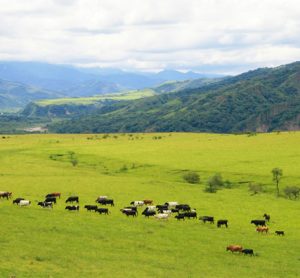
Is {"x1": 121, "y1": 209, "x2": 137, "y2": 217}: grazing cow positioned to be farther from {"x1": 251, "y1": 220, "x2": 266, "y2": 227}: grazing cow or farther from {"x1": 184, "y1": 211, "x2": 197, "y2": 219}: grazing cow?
{"x1": 251, "y1": 220, "x2": 266, "y2": 227}: grazing cow

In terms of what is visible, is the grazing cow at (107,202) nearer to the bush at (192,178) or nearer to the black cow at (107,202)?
the black cow at (107,202)

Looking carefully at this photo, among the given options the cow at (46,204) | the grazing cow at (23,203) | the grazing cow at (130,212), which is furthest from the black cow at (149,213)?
the grazing cow at (23,203)

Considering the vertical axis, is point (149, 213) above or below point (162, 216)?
above

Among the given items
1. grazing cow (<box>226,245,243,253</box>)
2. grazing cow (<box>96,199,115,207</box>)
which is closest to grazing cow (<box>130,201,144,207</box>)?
grazing cow (<box>96,199,115,207</box>)

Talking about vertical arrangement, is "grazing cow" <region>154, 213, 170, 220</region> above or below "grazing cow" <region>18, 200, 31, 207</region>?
below

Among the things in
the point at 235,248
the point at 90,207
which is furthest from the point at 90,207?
the point at 235,248

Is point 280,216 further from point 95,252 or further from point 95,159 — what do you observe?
point 95,159

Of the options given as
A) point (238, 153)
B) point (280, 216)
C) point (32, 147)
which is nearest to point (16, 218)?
point (280, 216)

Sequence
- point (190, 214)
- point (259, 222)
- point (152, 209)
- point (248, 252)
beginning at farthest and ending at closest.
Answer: point (152, 209), point (190, 214), point (259, 222), point (248, 252)

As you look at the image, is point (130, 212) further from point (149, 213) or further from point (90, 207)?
point (90, 207)

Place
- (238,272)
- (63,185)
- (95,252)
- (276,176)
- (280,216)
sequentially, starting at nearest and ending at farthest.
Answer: (238,272) < (95,252) < (280,216) < (63,185) < (276,176)

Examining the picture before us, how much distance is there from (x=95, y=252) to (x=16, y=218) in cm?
1349

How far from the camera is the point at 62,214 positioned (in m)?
52.2

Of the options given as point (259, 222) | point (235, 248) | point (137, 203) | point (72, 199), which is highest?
point (72, 199)
